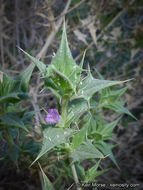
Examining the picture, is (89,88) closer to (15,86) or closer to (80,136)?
(80,136)

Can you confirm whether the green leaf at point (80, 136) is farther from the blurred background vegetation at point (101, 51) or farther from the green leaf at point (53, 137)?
the blurred background vegetation at point (101, 51)

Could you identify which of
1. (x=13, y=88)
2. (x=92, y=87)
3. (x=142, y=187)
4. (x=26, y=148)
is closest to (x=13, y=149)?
(x=26, y=148)

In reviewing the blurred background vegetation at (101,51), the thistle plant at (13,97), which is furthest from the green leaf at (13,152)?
the blurred background vegetation at (101,51)

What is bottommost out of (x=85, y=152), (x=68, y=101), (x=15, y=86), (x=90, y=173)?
(x=90, y=173)

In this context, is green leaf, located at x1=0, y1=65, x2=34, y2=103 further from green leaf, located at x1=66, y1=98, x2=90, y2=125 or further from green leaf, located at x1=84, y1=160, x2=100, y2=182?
green leaf, located at x1=84, y1=160, x2=100, y2=182

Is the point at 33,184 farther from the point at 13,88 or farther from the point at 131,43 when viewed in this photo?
the point at 131,43

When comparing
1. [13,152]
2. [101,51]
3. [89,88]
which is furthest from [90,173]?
[101,51]

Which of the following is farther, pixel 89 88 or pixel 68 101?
pixel 68 101
